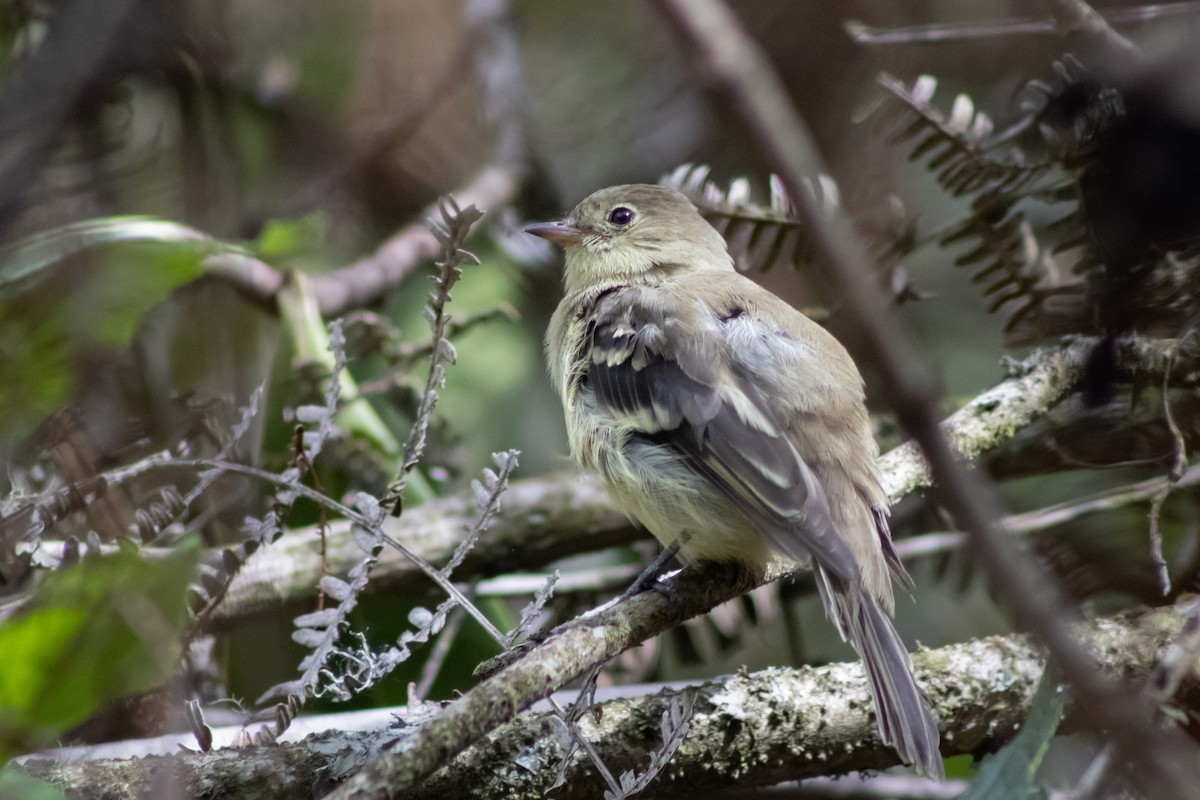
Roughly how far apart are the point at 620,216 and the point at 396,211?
1.49 m

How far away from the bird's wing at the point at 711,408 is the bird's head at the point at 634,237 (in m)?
0.48

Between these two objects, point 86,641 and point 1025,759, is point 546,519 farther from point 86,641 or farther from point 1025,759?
point 86,641

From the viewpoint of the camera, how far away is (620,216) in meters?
3.72

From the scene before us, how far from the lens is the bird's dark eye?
371 centimetres

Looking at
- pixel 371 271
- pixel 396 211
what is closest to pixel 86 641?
pixel 371 271

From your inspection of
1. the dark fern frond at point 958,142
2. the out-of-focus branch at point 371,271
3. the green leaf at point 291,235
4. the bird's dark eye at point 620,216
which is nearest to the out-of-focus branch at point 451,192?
the out-of-focus branch at point 371,271

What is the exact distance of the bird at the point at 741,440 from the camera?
8.04 feet

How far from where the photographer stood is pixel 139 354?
3.68 m

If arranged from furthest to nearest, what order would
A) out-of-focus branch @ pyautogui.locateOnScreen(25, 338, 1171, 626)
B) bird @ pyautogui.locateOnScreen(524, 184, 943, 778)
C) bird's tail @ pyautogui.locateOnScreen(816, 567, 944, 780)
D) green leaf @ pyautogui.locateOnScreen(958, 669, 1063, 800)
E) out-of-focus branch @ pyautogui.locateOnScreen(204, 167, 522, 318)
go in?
out-of-focus branch @ pyautogui.locateOnScreen(204, 167, 522, 318) < out-of-focus branch @ pyautogui.locateOnScreen(25, 338, 1171, 626) < bird @ pyautogui.locateOnScreen(524, 184, 943, 778) < bird's tail @ pyautogui.locateOnScreen(816, 567, 944, 780) < green leaf @ pyautogui.locateOnScreen(958, 669, 1063, 800)

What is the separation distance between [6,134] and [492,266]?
1989mm

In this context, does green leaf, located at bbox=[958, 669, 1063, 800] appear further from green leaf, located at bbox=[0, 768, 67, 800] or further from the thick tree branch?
green leaf, located at bbox=[0, 768, 67, 800]

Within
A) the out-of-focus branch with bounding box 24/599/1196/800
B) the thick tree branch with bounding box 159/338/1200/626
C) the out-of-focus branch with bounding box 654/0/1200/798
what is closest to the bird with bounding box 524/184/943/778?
the out-of-focus branch with bounding box 24/599/1196/800

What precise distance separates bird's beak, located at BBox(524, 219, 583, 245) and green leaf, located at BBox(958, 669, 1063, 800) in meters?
2.22

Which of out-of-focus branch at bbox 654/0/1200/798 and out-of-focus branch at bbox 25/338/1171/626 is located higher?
out-of-focus branch at bbox 654/0/1200/798
